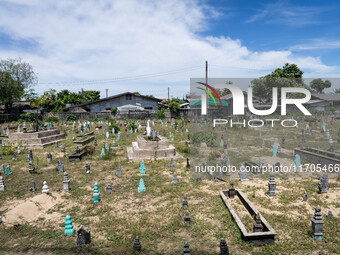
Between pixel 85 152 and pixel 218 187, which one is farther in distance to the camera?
pixel 85 152

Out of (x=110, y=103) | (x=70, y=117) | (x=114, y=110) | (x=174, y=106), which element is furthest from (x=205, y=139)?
(x=110, y=103)

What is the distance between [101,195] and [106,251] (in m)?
3.41

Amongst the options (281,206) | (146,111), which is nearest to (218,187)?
(281,206)

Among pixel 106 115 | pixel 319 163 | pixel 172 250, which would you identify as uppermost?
pixel 106 115

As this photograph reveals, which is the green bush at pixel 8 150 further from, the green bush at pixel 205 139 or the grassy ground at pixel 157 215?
the green bush at pixel 205 139

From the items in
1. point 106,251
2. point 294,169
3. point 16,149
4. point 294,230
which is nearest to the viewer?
point 106,251

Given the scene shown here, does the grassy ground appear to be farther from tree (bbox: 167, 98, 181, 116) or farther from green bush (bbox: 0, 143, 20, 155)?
tree (bbox: 167, 98, 181, 116)

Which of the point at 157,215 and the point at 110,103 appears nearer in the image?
the point at 157,215

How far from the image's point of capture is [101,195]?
27.8ft

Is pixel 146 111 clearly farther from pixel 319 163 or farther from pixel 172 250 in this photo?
pixel 172 250

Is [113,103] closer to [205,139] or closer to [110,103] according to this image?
[110,103]

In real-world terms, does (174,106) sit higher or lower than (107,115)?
higher

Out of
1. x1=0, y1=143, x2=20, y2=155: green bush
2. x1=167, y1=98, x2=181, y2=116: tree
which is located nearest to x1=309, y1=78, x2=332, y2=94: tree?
x1=167, y1=98, x2=181, y2=116: tree

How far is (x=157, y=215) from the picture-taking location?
22.7ft
